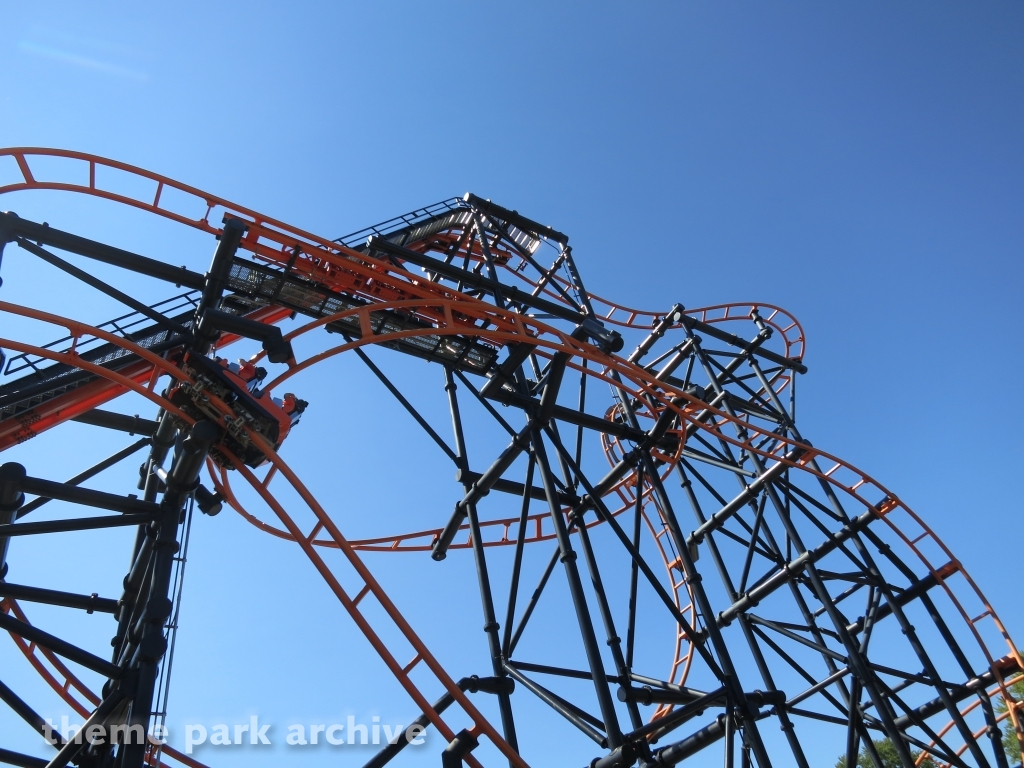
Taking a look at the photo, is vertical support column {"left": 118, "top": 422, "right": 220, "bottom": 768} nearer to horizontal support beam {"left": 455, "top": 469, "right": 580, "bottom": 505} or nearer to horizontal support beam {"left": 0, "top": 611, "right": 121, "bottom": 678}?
horizontal support beam {"left": 0, "top": 611, "right": 121, "bottom": 678}

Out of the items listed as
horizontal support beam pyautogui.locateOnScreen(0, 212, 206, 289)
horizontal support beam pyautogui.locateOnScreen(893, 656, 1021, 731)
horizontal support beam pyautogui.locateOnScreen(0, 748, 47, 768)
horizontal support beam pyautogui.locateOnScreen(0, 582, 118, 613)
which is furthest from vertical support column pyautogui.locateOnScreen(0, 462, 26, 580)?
horizontal support beam pyautogui.locateOnScreen(893, 656, 1021, 731)

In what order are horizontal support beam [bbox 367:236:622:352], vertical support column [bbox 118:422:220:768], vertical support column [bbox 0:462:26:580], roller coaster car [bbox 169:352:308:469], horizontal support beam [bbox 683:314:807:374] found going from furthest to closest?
horizontal support beam [bbox 683:314:807:374], horizontal support beam [bbox 367:236:622:352], vertical support column [bbox 0:462:26:580], roller coaster car [bbox 169:352:308:469], vertical support column [bbox 118:422:220:768]

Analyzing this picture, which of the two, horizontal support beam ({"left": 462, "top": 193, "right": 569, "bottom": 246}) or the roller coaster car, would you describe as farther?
horizontal support beam ({"left": 462, "top": 193, "right": 569, "bottom": 246})

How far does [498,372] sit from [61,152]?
16.6 feet

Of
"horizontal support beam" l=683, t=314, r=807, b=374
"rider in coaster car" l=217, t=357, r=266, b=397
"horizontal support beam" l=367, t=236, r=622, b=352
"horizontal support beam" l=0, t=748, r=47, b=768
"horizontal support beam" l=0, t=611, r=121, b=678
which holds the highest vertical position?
"horizontal support beam" l=683, t=314, r=807, b=374

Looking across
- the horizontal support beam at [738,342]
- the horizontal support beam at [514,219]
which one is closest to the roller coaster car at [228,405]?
the horizontal support beam at [514,219]

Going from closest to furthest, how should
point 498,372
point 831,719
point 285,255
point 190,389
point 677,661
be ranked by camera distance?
point 190,389 → point 285,255 → point 498,372 → point 831,719 → point 677,661

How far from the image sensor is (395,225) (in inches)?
479

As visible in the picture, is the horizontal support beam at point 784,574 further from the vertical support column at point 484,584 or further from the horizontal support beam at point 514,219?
the horizontal support beam at point 514,219

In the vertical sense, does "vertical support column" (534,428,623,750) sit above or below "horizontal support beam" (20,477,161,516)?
below

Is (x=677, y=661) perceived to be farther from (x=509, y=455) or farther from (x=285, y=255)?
(x=285, y=255)

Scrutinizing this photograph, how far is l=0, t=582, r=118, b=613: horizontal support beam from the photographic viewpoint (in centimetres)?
694

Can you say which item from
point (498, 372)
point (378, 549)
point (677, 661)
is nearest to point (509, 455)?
point (498, 372)

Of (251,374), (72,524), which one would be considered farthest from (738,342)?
(72,524)
